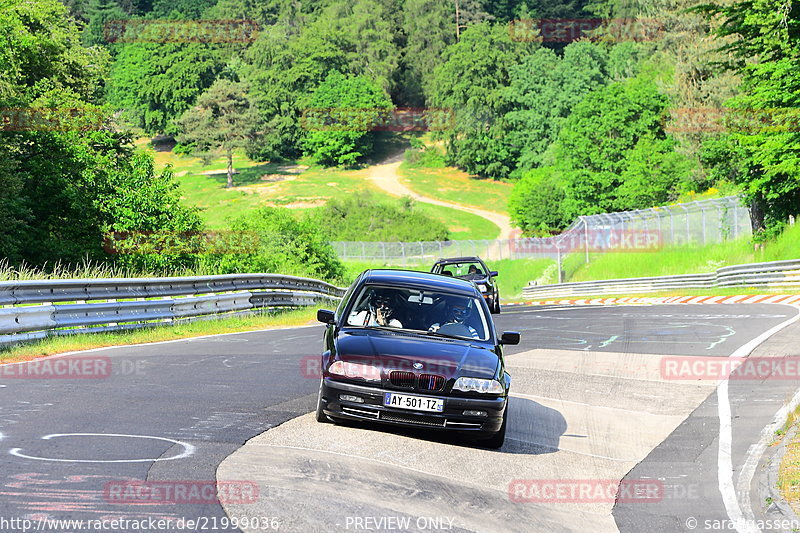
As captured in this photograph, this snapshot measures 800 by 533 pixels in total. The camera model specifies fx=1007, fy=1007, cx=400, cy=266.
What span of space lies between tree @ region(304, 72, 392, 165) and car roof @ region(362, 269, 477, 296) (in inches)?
4730

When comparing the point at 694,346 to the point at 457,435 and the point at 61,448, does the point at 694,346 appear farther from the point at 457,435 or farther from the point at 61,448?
the point at 61,448

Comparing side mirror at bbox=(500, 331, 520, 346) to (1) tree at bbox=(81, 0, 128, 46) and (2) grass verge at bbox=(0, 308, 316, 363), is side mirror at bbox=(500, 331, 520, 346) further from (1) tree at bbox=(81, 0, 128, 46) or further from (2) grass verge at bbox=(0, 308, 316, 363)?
(1) tree at bbox=(81, 0, 128, 46)

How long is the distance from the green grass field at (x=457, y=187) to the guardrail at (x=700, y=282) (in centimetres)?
5646

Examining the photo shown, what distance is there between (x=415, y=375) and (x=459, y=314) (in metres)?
1.65

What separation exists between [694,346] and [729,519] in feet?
36.5

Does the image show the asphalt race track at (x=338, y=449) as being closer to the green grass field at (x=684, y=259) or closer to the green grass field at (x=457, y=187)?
the green grass field at (x=684, y=259)

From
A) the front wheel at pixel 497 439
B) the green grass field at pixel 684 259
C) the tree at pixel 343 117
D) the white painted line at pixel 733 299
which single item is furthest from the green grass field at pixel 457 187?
the front wheel at pixel 497 439

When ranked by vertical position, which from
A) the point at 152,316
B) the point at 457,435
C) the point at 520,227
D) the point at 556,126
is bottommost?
the point at 520,227

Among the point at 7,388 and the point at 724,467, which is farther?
the point at 7,388

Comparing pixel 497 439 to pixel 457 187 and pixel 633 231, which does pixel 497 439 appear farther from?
pixel 457 187

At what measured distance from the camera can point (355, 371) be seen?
8.63m

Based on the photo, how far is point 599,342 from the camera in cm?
1884

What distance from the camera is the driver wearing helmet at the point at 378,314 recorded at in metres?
9.78

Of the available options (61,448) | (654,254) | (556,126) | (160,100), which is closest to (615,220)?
(654,254)
